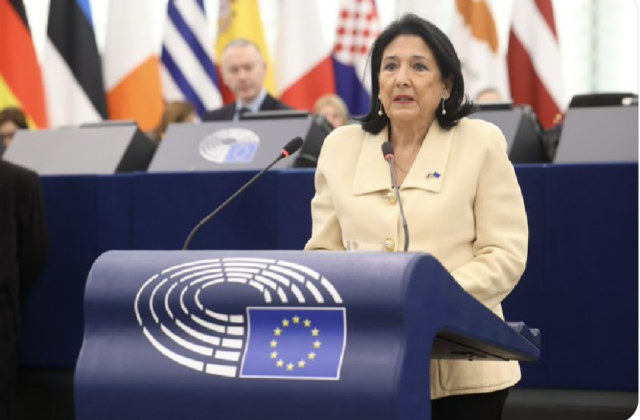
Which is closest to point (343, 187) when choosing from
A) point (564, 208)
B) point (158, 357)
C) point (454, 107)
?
point (454, 107)

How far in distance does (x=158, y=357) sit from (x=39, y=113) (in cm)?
663

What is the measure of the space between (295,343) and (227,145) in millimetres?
2877

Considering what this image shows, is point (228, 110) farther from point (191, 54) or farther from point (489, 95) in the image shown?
point (191, 54)

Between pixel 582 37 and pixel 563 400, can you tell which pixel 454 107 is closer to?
pixel 563 400

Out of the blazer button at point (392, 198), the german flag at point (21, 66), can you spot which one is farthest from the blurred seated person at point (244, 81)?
the blazer button at point (392, 198)

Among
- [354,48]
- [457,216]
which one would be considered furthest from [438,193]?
[354,48]

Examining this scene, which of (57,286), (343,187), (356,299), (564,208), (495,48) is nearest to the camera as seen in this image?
(356,299)

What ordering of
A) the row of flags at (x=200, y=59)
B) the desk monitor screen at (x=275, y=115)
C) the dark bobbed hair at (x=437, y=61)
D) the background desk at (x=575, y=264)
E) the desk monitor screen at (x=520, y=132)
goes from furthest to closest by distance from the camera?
the row of flags at (x=200, y=59), the desk monitor screen at (x=275, y=115), the desk monitor screen at (x=520, y=132), the background desk at (x=575, y=264), the dark bobbed hair at (x=437, y=61)

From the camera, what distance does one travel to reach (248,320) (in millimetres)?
1970

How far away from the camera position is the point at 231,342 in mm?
1968

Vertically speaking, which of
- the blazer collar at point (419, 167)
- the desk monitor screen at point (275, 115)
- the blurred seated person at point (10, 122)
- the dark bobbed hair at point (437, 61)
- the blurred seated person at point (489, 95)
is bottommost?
Answer: the blurred seated person at point (10, 122)

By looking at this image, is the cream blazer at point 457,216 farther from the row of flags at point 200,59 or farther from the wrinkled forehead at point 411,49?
the row of flags at point 200,59

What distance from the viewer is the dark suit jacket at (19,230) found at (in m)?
4.64

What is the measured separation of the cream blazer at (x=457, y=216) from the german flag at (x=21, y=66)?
6261 millimetres
